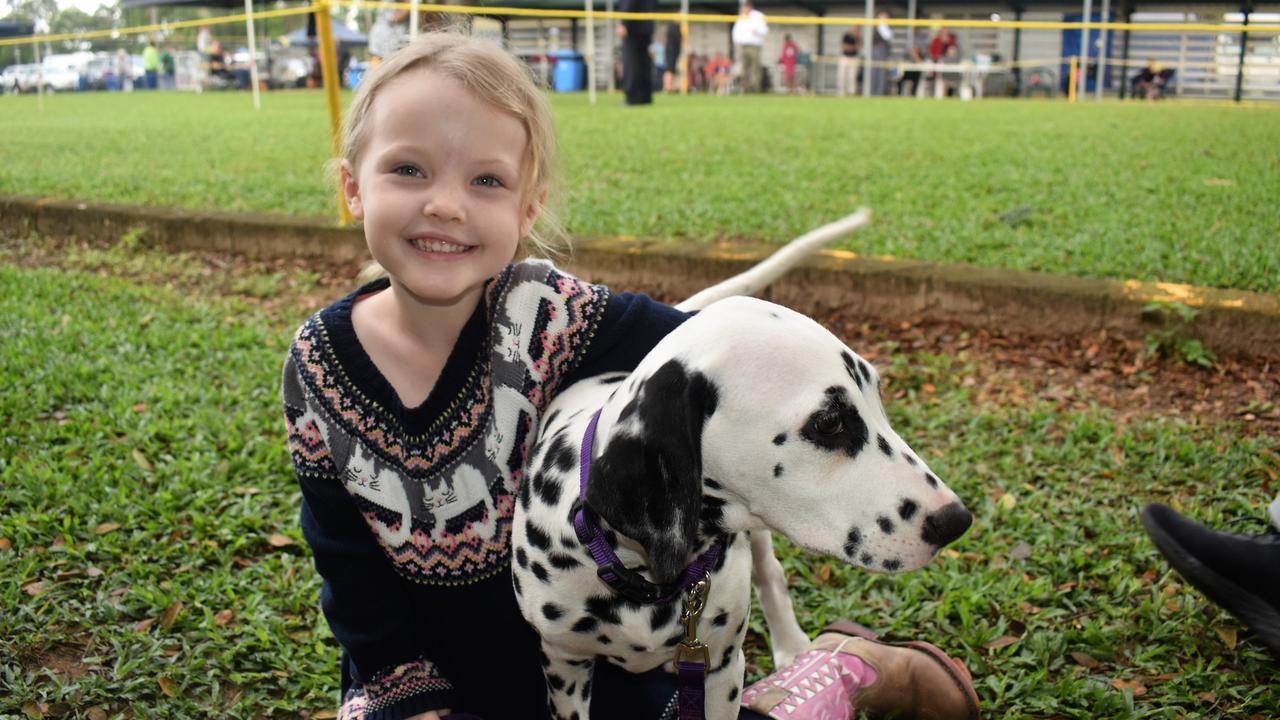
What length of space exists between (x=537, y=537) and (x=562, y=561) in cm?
8

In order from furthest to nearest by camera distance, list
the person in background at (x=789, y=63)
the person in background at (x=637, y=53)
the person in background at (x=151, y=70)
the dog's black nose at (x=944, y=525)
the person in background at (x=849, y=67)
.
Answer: the person in background at (x=151, y=70), the person in background at (x=789, y=63), the person in background at (x=849, y=67), the person in background at (x=637, y=53), the dog's black nose at (x=944, y=525)

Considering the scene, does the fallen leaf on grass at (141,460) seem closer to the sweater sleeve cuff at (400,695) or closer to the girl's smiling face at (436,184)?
the sweater sleeve cuff at (400,695)

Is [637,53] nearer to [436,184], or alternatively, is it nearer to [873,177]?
[873,177]

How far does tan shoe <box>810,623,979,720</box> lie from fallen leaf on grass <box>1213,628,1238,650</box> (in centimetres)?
73

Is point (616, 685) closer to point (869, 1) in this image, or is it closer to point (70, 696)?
point (70, 696)

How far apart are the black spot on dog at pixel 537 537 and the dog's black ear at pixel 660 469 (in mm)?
262

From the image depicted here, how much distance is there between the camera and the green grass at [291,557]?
261 cm

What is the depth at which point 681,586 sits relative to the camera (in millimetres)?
1820

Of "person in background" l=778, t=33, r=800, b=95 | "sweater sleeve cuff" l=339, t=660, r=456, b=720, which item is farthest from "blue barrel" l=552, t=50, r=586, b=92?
"sweater sleeve cuff" l=339, t=660, r=456, b=720

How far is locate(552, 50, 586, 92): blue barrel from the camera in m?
29.7

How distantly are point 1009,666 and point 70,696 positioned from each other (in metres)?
2.38

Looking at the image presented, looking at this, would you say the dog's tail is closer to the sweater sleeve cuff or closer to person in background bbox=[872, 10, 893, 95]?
the sweater sleeve cuff

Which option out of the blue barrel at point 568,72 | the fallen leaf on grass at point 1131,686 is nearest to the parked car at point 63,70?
the blue barrel at point 568,72

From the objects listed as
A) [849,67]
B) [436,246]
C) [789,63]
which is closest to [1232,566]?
[436,246]
